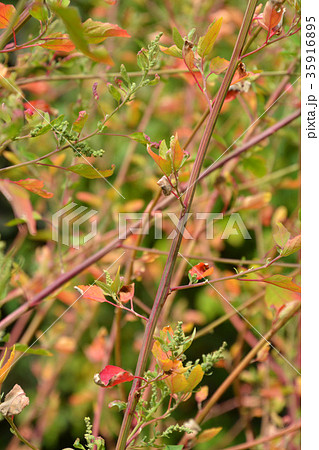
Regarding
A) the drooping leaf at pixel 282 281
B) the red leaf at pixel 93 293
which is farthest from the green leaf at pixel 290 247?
the red leaf at pixel 93 293

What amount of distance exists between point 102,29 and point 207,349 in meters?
1.10

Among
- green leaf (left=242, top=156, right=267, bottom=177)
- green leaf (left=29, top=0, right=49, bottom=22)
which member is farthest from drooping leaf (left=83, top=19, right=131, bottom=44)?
green leaf (left=242, top=156, right=267, bottom=177)

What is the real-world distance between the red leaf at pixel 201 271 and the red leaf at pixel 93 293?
2.6 inches

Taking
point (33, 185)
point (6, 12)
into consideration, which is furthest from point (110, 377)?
point (6, 12)

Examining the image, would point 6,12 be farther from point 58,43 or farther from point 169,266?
point 169,266

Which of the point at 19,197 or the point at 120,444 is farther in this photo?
the point at 19,197

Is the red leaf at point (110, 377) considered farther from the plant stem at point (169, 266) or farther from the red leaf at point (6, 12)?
the red leaf at point (6, 12)

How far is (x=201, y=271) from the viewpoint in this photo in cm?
36

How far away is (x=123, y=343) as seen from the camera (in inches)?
53.6

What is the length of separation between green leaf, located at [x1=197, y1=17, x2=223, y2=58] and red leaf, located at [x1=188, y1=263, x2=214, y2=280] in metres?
0.16

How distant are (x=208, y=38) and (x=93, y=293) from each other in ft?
0.68

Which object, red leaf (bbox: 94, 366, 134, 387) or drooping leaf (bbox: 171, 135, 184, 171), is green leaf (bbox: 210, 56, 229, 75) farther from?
red leaf (bbox: 94, 366, 134, 387)
